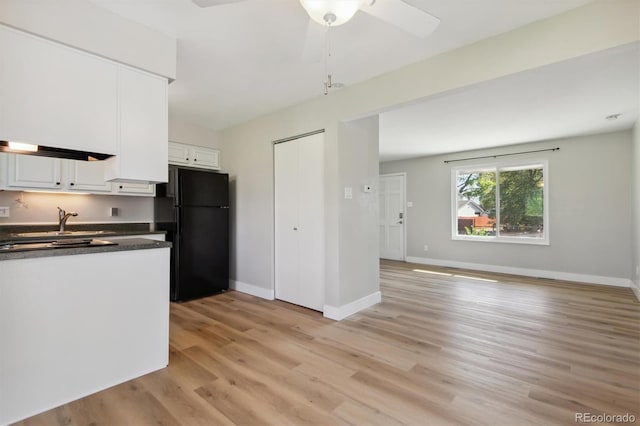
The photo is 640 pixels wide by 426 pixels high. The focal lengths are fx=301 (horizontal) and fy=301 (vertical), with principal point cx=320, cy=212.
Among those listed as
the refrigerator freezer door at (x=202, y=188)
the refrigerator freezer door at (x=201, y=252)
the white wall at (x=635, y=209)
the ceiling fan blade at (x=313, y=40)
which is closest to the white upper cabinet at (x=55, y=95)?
the ceiling fan blade at (x=313, y=40)

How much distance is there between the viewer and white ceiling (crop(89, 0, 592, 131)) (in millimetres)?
1921

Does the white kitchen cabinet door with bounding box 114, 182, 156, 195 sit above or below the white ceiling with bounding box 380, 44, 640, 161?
below

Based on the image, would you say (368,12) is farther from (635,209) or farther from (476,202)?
(476,202)

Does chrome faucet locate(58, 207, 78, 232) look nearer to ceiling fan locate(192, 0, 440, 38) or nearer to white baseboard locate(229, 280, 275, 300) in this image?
white baseboard locate(229, 280, 275, 300)

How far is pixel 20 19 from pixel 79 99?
45 cm

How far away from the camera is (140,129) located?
2162 millimetres

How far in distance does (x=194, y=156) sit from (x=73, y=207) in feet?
5.07

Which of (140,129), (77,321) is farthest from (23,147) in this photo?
(77,321)

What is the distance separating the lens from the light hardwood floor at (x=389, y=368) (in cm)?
166

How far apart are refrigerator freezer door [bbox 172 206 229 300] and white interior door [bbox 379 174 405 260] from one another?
415cm

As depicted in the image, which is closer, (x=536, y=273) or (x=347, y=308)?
(x=347, y=308)

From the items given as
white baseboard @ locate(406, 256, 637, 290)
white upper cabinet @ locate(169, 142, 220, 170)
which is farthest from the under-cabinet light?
white baseboard @ locate(406, 256, 637, 290)

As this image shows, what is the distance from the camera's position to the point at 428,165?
6543mm

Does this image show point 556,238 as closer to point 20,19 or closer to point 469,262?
point 469,262
